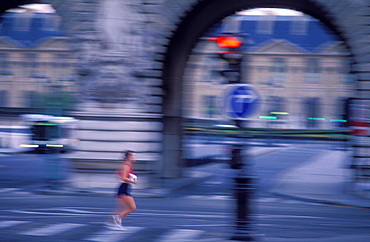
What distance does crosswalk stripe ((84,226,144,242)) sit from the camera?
10.1m

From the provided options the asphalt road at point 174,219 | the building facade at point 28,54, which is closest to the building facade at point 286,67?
the building facade at point 28,54

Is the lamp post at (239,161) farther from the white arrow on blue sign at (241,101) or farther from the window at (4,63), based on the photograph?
the window at (4,63)

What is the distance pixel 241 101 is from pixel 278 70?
207 ft

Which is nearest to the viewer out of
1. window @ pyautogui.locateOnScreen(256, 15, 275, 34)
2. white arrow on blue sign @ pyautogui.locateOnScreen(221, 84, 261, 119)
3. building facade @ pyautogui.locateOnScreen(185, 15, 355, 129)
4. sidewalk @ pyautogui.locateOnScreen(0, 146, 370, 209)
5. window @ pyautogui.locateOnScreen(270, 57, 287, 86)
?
white arrow on blue sign @ pyautogui.locateOnScreen(221, 84, 261, 119)

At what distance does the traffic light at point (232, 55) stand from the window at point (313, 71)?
6287cm

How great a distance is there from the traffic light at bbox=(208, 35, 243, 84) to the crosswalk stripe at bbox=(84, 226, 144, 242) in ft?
9.97

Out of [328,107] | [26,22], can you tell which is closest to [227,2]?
[328,107]

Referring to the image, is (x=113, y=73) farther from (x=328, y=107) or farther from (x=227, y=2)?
(x=328, y=107)

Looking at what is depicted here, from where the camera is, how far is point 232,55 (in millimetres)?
9375

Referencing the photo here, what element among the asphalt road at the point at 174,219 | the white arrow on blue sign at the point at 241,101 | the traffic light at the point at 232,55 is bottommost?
the asphalt road at the point at 174,219

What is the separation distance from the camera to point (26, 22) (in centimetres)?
7488

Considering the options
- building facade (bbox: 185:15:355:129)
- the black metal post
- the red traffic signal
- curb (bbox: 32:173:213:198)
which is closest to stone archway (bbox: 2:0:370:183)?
A: curb (bbox: 32:173:213:198)

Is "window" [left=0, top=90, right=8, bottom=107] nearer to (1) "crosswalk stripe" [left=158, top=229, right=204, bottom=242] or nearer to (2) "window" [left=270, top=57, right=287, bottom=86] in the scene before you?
(2) "window" [left=270, top=57, right=287, bottom=86]

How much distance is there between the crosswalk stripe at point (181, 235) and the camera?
10.2m
